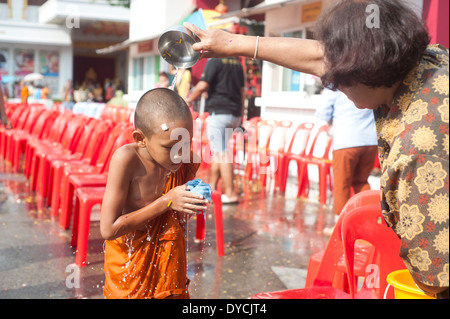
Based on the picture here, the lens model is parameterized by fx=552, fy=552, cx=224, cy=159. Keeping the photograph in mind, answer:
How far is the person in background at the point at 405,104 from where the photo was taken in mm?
1259

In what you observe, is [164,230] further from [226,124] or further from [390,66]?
[226,124]

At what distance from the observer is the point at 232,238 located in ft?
17.5

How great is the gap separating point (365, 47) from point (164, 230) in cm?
110

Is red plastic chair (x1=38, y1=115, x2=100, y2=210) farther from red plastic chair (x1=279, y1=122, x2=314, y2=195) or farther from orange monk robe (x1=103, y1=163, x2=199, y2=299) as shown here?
orange monk robe (x1=103, y1=163, x2=199, y2=299)

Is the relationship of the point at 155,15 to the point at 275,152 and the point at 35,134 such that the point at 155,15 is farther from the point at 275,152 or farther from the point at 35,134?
the point at 275,152

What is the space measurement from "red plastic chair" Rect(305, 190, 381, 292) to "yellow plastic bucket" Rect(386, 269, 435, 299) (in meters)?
0.67

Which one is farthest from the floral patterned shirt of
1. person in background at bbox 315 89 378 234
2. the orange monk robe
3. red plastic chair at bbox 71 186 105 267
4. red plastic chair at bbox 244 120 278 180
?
red plastic chair at bbox 244 120 278 180

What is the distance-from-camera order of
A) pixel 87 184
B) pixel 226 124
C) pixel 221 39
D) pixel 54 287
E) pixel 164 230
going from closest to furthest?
pixel 221 39
pixel 164 230
pixel 54 287
pixel 87 184
pixel 226 124

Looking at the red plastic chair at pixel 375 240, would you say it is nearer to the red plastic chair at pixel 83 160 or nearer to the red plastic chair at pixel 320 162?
the red plastic chair at pixel 83 160

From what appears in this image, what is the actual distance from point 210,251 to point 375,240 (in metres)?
2.50

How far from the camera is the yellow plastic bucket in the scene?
163 cm

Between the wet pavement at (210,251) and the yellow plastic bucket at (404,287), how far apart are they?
4.18 feet

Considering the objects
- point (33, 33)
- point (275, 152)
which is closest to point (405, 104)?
point (275, 152)
